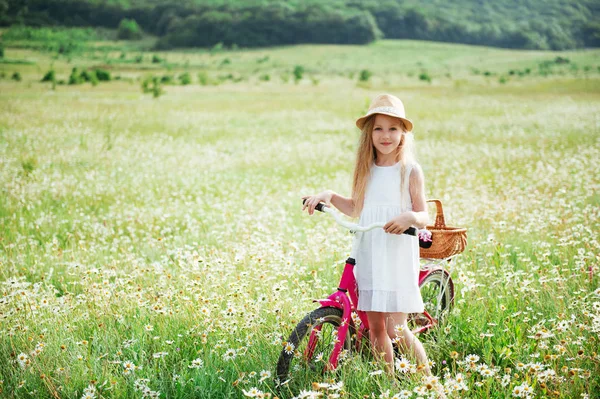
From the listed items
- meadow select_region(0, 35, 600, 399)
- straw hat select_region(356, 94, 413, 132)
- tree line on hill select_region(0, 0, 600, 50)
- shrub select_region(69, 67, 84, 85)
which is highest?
tree line on hill select_region(0, 0, 600, 50)

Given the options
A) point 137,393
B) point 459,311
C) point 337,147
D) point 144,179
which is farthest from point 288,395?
point 337,147

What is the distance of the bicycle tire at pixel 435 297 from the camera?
4.75 meters

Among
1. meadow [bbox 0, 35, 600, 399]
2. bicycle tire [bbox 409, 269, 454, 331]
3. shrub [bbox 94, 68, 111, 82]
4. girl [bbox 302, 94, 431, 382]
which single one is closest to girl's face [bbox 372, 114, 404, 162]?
girl [bbox 302, 94, 431, 382]

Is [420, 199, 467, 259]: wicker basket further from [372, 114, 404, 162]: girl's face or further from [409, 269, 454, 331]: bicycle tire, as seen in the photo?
[372, 114, 404, 162]: girl's face

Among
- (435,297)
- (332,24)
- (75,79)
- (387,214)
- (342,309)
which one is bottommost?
(435,297)

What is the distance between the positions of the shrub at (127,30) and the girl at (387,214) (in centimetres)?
13434

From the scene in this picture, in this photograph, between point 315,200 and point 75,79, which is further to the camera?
point 75,79

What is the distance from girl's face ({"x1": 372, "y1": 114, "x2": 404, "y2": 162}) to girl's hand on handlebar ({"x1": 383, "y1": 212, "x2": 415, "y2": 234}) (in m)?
0.64

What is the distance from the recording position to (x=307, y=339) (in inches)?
156

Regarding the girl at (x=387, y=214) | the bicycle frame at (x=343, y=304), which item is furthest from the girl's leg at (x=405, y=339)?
the bicycle frame at (x=343, y=304)

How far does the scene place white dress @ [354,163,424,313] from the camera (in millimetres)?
3820

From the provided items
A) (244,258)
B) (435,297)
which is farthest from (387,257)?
(244,258)

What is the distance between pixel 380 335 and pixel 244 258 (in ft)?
7.94

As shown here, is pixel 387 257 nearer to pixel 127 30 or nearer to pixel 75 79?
pixel 75 79
